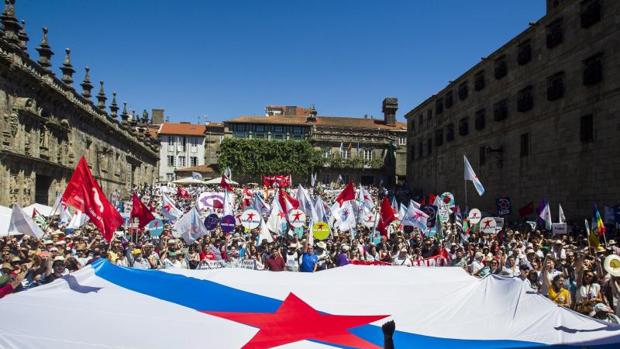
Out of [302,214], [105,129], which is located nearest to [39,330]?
[302,214]

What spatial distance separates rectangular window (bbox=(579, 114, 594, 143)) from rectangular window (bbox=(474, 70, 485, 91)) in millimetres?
11384

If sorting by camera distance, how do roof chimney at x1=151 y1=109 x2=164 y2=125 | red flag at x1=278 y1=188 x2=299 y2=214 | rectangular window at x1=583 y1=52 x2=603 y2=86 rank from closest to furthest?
1. red flag at x1=278 y1=188 x2=299 y2=214
2. rectangular window at x1=583 y1=52 x2=603 y2=86
3. roof chimney at x1=151 y1=109 x2=164 y2=125

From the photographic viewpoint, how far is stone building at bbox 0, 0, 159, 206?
22.2 metres

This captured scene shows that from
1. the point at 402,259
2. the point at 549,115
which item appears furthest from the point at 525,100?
the point at 402,259

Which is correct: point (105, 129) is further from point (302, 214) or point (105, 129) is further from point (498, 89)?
point (498, 89)

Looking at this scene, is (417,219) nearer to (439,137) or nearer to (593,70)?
(593,70)

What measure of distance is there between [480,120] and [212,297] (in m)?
30.5

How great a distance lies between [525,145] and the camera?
92.2ft

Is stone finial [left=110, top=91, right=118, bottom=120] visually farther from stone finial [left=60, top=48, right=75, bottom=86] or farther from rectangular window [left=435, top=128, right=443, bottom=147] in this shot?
rectangular window [left=435, top=128, right=443, bottom=147]

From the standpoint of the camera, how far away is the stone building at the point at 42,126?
22172mm

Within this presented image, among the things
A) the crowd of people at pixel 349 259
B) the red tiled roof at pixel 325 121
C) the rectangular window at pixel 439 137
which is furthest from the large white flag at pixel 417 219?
the red tiled roof at pixel 325 121

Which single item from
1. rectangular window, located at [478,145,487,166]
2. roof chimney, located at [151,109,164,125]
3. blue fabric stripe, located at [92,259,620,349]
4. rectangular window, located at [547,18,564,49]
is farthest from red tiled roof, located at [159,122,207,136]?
blue fabric stripe, located at [92,259,620,349]

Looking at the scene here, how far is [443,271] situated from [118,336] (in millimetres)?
5796

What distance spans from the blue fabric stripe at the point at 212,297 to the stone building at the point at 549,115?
61.7 feet
